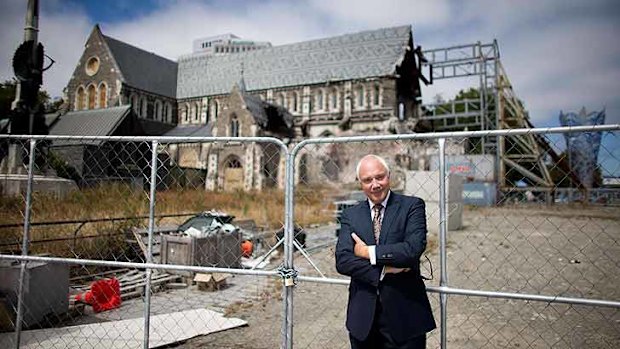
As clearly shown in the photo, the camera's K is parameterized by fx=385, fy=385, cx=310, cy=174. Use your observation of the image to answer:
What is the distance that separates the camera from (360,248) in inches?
91.4

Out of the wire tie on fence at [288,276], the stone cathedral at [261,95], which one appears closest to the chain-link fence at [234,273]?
the wire tie on fence at [288,276]

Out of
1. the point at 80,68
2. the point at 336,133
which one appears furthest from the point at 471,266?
the point at 80,68

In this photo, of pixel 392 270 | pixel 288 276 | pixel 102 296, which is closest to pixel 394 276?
pixel 392 270

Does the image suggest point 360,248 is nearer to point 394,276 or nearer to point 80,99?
point 394,276

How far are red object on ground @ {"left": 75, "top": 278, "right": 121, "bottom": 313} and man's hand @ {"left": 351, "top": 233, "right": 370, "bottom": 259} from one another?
5008 mm

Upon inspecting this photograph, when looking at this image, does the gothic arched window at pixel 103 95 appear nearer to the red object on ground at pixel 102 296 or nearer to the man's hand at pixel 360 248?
the red object on ground at pixel 102 296

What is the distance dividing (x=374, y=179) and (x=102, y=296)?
527 centimetres

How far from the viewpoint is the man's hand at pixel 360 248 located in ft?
7.51

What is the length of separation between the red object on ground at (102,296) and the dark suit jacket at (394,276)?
4.87m

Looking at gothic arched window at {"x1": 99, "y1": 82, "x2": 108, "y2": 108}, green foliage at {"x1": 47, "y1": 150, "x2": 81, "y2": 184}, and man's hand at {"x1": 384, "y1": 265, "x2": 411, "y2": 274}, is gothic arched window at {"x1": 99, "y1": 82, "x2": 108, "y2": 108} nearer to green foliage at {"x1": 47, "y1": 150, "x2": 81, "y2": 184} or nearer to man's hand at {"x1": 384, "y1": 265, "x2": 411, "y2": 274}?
green foliage at {"x1": 47, "y1": 150, "x2": 81, "y2": 184}

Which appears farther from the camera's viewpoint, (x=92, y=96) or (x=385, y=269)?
(x=92, y=96)

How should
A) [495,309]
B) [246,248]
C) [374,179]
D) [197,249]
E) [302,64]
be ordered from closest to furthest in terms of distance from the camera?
[374,179] < [495,309] < [197,249] < [246,248] < [302,64]

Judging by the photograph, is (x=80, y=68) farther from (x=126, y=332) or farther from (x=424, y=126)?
(x=126, y=332)

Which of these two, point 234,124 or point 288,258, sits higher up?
point 234,124
